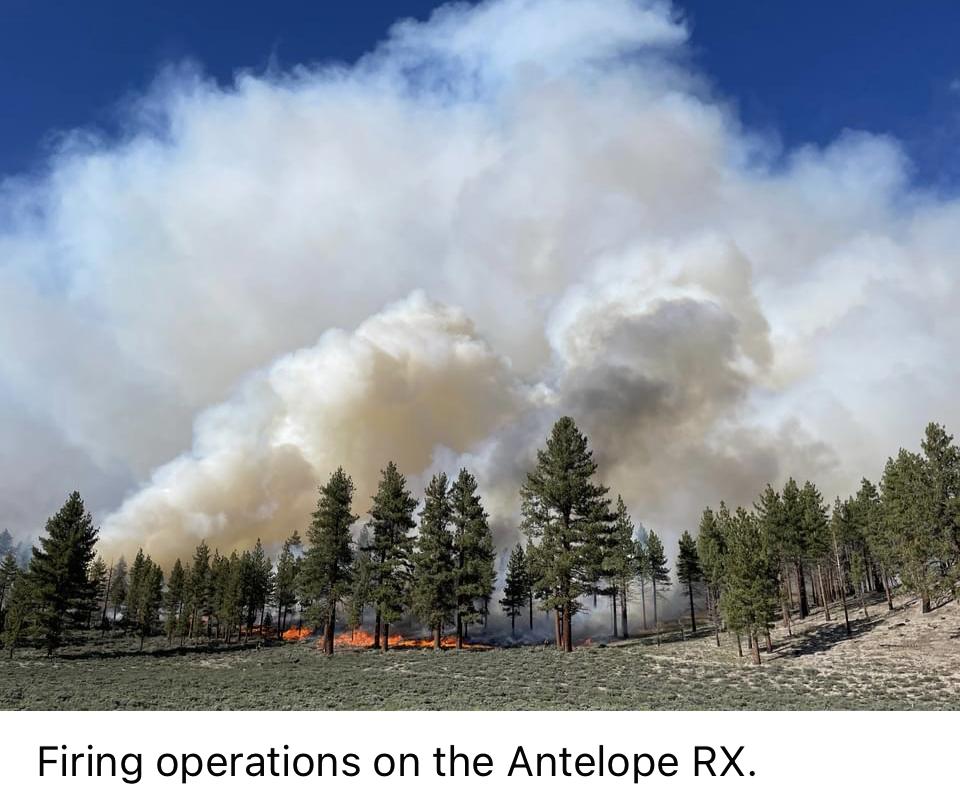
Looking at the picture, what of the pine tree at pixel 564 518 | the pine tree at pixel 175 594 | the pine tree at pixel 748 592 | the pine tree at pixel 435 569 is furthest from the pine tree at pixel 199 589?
the pine tree at pixel 748 592

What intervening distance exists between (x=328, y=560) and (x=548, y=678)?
26.2 metres

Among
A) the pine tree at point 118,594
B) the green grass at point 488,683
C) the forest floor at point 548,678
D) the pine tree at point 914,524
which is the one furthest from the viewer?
the pine tree at point 118,594

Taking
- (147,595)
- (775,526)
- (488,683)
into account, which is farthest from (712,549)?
(147,595)

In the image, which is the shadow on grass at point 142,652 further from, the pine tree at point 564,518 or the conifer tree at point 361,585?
the pine tree at point 564,518

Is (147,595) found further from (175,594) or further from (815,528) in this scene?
(815,528)

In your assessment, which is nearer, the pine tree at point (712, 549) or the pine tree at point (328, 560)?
the pine tree at point (328, 560)

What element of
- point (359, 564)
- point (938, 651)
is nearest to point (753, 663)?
point (938, 651)

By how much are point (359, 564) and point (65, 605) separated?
25.2 metres

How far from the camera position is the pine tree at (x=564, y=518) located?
48.7 meters

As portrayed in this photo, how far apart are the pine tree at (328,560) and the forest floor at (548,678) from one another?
16.6 ft

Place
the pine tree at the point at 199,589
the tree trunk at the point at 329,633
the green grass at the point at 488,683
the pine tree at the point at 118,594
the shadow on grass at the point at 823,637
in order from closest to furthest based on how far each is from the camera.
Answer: the green grass at the point at 488,683
the shadow on grass at the point at 823,637
the tree trunk at the point at 329,633
the pine tree at the point at 199,589
the pine tree at the point at 118,594

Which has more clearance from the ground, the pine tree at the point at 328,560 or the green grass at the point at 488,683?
the pine tree at the point at 328,560

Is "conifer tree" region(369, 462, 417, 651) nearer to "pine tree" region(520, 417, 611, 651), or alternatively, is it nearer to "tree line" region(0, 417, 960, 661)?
"tree line" region(0, 417, 960, 661)
